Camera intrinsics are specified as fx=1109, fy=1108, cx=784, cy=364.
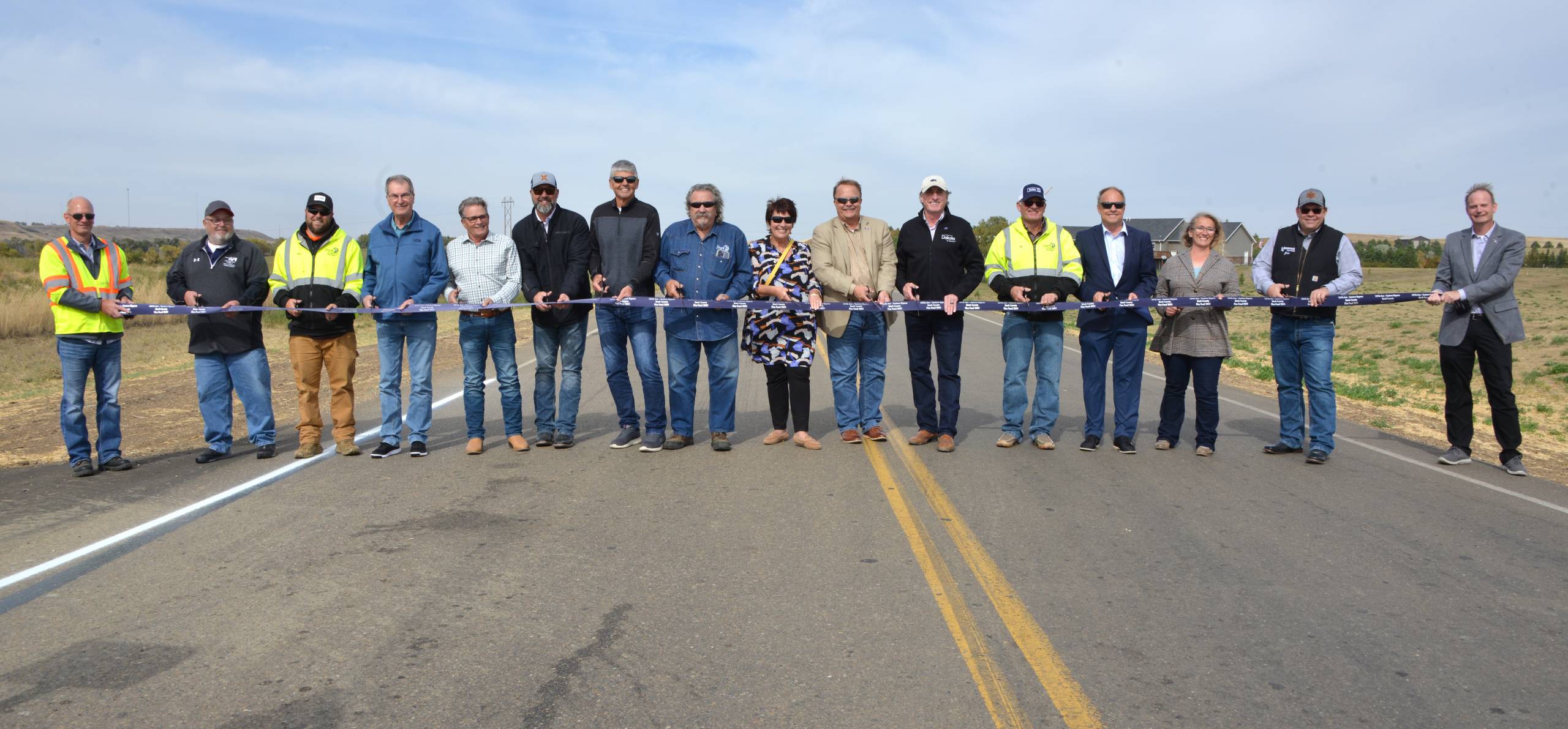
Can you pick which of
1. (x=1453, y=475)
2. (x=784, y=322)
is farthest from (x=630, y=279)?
(x=1453, y=475)

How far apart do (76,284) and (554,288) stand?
3493 mm

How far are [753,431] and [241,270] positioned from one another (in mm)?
4391

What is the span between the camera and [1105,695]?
406cm

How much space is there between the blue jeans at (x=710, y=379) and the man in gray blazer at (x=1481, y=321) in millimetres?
5512

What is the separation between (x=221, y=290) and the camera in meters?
8.77

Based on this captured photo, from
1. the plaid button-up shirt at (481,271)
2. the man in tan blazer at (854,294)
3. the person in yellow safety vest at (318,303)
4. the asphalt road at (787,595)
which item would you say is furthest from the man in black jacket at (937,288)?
the person in yellow safety vest at (318,303)

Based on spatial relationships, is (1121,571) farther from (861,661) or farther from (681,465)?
(681,465)

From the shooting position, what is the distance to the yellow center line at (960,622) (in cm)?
396

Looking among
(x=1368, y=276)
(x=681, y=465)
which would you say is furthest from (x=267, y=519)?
(x=1368, y=276)

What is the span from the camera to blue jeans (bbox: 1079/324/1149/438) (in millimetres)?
9000

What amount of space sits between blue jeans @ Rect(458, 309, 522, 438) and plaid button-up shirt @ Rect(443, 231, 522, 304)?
163 mm

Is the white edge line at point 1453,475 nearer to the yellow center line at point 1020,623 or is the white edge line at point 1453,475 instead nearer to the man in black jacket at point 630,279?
the yellow center line at point 1020,623

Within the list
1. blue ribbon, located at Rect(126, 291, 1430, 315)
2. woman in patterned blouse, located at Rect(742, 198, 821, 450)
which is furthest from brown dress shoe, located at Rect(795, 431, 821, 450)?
blue ribbon, located at Rect(126, 291, 1430, 315)

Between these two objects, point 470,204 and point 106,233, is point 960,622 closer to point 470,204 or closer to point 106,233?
point 470,204
